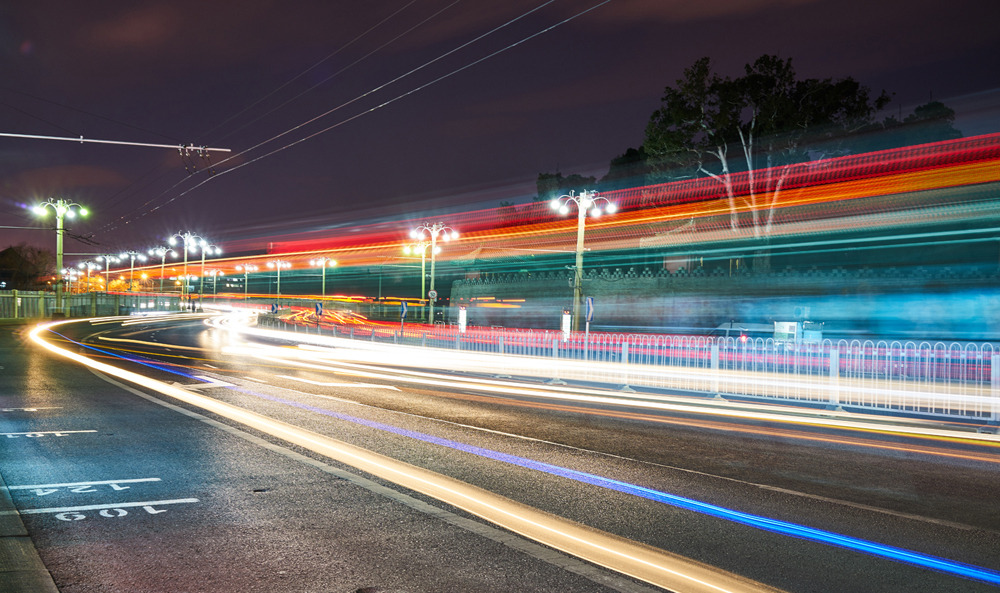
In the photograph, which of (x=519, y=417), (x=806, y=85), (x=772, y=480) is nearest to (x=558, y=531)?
(x=772, y=480)

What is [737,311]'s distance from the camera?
38562 mm

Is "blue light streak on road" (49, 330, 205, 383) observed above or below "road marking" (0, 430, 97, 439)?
below

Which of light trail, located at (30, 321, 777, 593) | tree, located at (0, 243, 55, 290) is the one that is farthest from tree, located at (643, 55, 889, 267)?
tree, located at (0, 243, 55, 290)

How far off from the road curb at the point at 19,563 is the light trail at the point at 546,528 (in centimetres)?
312

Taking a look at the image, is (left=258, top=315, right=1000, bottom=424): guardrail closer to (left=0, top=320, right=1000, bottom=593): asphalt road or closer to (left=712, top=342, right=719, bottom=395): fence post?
(left=712, top=342, right=719, bottom=395): fence post

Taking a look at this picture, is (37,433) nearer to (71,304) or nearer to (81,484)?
(81,484)

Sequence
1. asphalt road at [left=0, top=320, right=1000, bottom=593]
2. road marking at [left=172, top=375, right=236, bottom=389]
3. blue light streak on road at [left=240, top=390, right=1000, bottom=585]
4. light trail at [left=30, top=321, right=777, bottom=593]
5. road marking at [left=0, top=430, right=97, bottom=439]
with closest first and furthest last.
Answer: light trail at [left=30, top=321, right=777, bottom=593] → asphalt road at [left=0, top=320, right=1000, bottom=593] → blue light streak on road at [left=240, top=390, right=1000, bottom=585] → road marking at [left=0, top=430, right=97, bottom=439] → road marking at [left=172, top=375, right=236, bottom=389]

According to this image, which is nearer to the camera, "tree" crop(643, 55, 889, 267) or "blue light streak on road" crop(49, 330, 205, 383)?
"blue light streak on road" crop(49, 330, 205, 383)

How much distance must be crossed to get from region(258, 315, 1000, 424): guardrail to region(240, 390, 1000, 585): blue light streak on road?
8.21m

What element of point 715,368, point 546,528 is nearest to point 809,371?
point 715,368

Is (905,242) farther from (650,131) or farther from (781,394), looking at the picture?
(781,394)

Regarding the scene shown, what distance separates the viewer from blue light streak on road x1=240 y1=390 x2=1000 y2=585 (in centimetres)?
473

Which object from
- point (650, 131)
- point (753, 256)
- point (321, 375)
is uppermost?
point (650, 131)

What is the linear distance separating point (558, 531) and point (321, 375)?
15.0 meters
